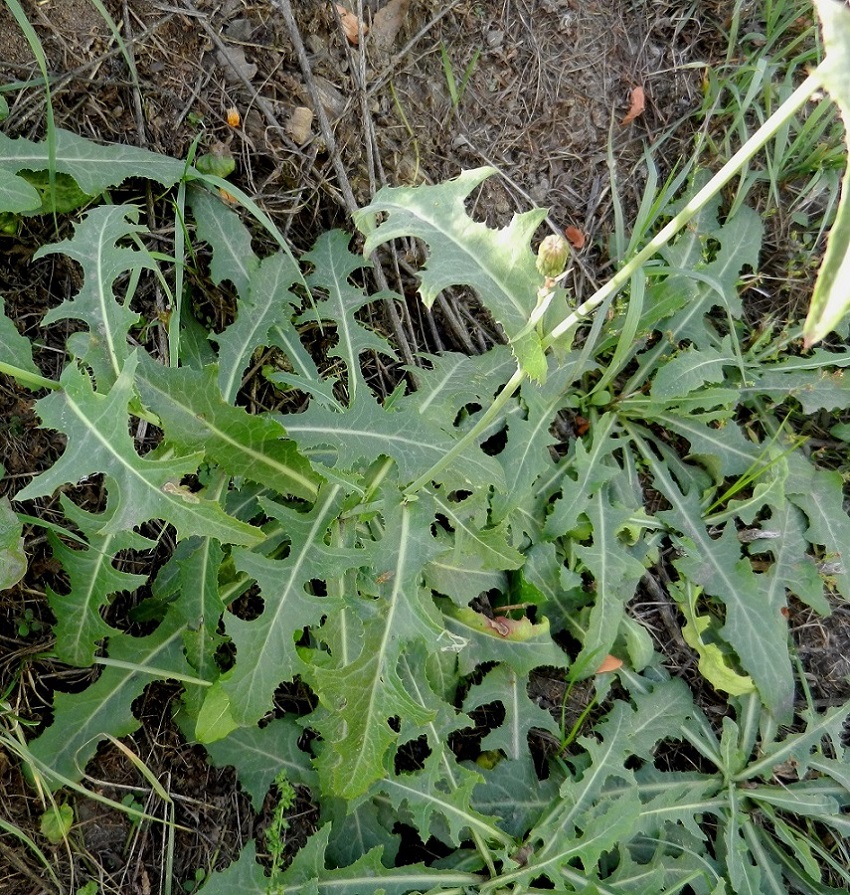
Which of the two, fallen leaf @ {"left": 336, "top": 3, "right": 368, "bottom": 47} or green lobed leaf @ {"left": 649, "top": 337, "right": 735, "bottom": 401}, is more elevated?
fallen leaf @ {"left": 336, "top": 3, "right": 368, "bottom": 47}

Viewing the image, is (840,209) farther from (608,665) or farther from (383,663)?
(608,665)

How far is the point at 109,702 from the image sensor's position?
1.82 metres

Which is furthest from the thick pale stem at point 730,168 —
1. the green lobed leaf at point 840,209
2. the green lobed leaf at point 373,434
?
the green lobed leaf at point 373,434

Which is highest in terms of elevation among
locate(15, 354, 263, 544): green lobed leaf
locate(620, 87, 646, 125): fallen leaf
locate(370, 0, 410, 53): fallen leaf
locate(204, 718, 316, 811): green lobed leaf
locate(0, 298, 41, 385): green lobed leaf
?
locate(370, 0, 410, 53): fallen leaf

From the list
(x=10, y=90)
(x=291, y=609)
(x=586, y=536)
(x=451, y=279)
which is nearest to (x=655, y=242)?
(x=451, y=279)

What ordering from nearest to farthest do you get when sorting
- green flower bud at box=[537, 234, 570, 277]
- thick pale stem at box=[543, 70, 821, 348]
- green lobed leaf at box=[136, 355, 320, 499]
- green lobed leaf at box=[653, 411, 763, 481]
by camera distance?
thick pale stem at box=[543, 70, 821, 348]
green flower bud at box=[537, 234, 570, 277]
green lobed leaf at box=[136, 355, 320, 499]
green lobed leaf at box=[653, 411, 763, 481]

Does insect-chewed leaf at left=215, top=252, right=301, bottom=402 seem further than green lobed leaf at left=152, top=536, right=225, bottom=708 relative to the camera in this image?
Yes

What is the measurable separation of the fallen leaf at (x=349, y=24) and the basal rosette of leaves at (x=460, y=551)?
21.6 inches

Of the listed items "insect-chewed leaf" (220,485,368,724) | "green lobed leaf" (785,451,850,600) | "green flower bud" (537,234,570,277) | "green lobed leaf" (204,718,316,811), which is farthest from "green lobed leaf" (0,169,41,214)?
"green lobed leaf" (785,451,850,600)

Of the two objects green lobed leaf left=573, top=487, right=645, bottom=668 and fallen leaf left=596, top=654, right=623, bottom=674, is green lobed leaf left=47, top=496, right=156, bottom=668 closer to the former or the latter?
green lobed leaf left=573, top=487, right=645, bottom=668

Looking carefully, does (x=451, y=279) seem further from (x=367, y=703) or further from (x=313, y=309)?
(x=367, y=703)

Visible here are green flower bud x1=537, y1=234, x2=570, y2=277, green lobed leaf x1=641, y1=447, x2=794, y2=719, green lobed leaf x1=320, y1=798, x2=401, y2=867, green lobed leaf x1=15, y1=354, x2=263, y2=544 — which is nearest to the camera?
green flower bud x1=537, y1=234, x2=570, y2=277

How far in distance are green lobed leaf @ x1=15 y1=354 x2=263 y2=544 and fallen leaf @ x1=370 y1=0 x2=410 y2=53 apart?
4.68 ft

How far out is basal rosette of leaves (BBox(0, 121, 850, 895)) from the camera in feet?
4.98
